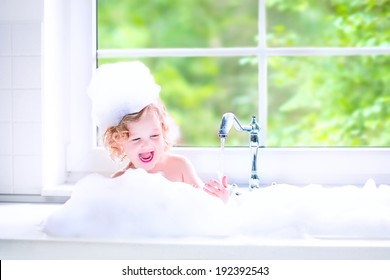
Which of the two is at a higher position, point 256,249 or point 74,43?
point 74,43

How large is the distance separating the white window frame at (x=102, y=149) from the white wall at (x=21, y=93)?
0.06 meters

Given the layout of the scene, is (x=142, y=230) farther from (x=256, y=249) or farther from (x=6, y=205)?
(x=6, y=205)

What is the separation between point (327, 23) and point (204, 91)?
3.86 feet

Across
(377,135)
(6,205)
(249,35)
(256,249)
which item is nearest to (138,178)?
(256,249)

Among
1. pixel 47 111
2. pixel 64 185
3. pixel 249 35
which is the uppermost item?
pixel 249 35

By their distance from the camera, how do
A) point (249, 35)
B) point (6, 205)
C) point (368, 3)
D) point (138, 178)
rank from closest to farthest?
1. point (138, 178)
2. point (6, 205)
3. point (368, 3)
4. point (249, 35)

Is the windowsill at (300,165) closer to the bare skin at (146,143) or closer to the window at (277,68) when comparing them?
the bare skin at (146,143)

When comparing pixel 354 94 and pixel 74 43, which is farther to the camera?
pixel 354 94

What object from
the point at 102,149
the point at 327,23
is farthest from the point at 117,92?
the point at 327,23

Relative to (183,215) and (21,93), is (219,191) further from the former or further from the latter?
(21,93)

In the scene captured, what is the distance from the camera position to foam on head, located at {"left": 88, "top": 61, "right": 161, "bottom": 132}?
1625mm

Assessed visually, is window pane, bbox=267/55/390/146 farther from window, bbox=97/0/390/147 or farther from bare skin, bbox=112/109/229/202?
bare skin, bbox=112/109/229/202

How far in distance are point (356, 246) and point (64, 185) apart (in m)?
1.03

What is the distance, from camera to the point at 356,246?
1.18 metres
